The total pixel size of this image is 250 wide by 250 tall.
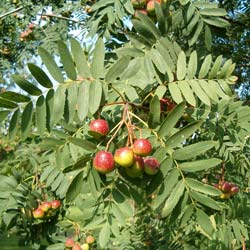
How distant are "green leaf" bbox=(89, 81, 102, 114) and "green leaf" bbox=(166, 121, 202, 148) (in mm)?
248

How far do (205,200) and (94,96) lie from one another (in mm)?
461

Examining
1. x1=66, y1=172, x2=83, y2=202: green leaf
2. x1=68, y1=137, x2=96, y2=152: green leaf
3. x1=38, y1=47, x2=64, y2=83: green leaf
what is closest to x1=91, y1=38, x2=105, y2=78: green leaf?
x1=38, y1=47, x2=64, y2=83: green leaf

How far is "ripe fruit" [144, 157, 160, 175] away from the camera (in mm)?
1332

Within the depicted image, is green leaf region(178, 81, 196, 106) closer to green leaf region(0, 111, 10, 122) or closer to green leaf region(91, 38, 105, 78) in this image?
green leaf region(91, 38, 105, 78)

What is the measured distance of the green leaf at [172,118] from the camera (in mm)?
1370

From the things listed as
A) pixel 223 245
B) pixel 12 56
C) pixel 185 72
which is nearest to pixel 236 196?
pixel 223 245

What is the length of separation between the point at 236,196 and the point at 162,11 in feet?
3.21

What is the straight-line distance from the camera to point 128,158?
4.21 ft

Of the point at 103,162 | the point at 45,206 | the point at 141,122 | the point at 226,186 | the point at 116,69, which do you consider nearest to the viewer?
the point at 103,162

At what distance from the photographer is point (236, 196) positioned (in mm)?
Result: 2176

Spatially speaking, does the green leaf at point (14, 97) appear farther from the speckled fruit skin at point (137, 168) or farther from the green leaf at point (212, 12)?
the green leaf at point (212, 12)

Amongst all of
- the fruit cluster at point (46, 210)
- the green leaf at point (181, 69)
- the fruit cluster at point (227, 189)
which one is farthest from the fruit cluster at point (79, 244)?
the green leaf at point (181, 69)

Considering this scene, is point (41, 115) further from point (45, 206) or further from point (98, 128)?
point (45, 206)

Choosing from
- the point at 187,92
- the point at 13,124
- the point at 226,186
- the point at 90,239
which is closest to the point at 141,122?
the point at 187,92
